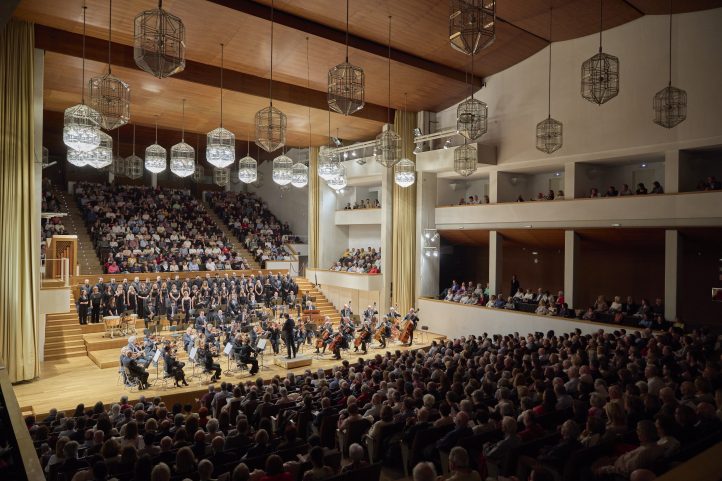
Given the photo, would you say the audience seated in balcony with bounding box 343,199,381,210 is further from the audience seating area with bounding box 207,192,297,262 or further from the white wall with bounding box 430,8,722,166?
the white wall with bounding box 430,8,722,166

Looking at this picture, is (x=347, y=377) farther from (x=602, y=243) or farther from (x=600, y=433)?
(x=602, y=243)

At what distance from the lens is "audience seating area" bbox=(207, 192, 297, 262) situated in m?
22.1

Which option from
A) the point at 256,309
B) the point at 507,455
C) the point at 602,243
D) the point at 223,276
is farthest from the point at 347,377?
the point at 223,276

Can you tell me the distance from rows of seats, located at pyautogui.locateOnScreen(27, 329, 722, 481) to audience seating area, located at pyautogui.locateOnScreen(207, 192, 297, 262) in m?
13.8

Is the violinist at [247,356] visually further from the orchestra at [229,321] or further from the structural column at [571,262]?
the structural column at [571,262]

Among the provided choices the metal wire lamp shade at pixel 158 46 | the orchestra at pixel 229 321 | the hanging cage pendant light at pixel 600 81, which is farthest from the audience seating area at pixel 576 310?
the metal wire lamp shade at pixel 158 46

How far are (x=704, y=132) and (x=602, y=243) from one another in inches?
166

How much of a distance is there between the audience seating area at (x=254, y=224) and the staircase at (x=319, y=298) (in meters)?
1.43

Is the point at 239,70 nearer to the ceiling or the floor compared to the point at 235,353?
nearer to the ceiling

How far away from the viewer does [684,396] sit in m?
6.10

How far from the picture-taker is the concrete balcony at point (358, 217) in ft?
65.9

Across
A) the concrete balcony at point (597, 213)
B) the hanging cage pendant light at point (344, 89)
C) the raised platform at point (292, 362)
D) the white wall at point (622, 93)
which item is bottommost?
the raised platform at point (292, 362)

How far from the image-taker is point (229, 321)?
47.8 feet

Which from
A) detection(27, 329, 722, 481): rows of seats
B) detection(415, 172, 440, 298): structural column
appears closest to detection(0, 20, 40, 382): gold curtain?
detection(27, 329, 722, 481): rows of seats
